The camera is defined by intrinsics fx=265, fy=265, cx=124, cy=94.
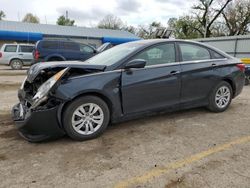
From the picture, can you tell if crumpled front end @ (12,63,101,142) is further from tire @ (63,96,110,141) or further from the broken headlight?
tire @ (63,96,110,141)

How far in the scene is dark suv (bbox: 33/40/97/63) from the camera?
14.2 meters

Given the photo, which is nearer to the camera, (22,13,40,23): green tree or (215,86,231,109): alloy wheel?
(215,86,231,109): alloy wheel

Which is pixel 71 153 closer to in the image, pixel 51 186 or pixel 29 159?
pixel 29 159

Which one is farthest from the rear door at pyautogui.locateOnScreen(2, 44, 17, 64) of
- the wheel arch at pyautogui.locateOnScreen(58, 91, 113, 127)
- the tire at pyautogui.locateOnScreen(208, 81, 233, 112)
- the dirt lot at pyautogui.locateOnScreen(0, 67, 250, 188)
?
the tire at pyautogui.locateOnScreen(208, 81, 233, 112)

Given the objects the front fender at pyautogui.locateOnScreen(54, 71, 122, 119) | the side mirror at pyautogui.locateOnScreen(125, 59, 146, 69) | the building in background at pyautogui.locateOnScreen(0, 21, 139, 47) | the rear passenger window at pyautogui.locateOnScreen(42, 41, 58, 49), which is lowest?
the front fender at pyautogui.locateOnScreen(54, 71, 122, 119)

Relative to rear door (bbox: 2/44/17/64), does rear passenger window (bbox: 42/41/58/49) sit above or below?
above

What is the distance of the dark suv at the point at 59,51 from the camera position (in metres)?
14.2

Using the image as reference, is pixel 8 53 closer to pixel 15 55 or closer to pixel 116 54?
pixel 15 55

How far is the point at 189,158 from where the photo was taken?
3.46 metres

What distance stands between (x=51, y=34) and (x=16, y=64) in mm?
13636

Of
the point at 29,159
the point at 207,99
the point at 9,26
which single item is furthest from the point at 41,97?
the point at 9,26

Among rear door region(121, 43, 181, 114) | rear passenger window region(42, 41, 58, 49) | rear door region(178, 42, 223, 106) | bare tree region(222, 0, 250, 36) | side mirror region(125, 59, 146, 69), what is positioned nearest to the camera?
side mirror region(125, 59, 146, 69)

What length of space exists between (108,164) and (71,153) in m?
0.62

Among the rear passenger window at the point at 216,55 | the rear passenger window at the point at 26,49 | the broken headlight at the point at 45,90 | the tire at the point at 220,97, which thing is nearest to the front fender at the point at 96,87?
the broken headlight at the point at 45,90
